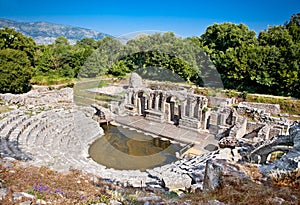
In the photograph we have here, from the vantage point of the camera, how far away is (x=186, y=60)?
93.0 feet

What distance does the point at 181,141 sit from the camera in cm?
1608

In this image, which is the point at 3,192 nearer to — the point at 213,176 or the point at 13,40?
the point at 213,176

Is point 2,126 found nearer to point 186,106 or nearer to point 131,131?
point 131,131

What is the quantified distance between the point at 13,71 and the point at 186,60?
59.6 ft

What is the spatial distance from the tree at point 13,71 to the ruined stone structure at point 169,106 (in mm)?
11040

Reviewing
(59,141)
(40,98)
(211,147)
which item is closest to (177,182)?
(211,147)

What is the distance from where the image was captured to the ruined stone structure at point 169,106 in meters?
18.0

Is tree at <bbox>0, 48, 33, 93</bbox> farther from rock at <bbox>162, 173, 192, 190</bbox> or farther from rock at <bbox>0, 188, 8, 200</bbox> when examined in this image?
rock at <bbox>0, 188, 8, 200</bbox>

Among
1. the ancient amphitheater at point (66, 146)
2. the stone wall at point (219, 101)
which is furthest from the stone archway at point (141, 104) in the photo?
the stone wall at point (219, 101)

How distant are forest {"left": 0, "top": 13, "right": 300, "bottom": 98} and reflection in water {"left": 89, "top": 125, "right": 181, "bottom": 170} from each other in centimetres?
975

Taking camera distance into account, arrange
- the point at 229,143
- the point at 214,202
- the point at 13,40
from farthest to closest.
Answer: the point at 13,40 → the point at 229,143 → the point at 214,202

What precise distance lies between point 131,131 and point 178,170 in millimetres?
7498

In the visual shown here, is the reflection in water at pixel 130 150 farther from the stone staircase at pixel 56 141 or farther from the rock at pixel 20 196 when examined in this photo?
the rock at pixel 20 196

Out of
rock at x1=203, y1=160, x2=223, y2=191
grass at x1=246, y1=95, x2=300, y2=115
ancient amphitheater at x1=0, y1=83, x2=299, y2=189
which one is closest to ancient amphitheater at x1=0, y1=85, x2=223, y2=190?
ancient amphitheater at x1=0, y1=83, x2=299, y2=189
